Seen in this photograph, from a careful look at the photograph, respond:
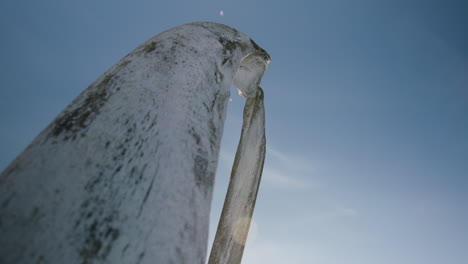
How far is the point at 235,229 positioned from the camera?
143 centimetres

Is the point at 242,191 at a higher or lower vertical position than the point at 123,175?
higher

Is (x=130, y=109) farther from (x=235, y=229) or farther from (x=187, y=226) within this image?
(x=235, y=229)

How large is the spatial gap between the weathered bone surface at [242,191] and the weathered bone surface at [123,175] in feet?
2.15

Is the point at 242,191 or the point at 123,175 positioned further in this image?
the point at 242,191

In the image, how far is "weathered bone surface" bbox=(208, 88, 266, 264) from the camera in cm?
141

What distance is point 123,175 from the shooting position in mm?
670

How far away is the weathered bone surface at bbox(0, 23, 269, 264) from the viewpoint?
21.9 inches

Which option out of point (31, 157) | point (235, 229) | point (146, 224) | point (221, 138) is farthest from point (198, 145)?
point (235, 229)

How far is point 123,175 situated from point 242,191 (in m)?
0.97

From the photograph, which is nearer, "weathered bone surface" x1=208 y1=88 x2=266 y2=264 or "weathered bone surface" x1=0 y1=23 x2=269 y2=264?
"weathered bone surface" x1=0 y1=23 x2=269 y2=264

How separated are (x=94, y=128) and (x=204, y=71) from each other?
0.48 m

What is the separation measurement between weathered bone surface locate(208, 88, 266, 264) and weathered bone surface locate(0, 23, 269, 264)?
2.15ft

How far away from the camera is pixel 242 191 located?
1.54 meters

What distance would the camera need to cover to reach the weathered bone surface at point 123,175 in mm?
557
